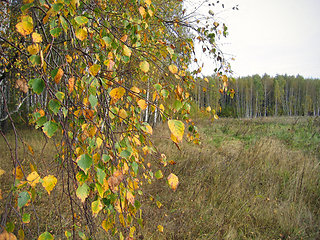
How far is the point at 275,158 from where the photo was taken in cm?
426

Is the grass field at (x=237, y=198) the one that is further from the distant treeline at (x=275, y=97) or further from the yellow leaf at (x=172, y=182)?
the distant treeline at (x=275, y=97)

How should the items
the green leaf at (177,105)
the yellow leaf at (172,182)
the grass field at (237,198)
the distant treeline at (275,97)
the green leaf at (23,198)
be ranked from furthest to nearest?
the distant treeline at (275,97)
the grass field at (237,198)
the green leaf at (177,105)
the yellow leaf at (172,182)
the green leaf at (23,198)

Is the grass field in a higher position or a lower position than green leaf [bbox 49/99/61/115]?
lower

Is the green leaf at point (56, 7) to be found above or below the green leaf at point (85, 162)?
above

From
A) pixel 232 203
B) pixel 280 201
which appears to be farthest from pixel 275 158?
pixel 232 203

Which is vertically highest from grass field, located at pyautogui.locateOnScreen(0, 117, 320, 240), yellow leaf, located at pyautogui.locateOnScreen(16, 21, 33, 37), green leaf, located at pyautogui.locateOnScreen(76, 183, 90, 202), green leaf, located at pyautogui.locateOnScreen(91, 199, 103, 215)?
yellow leaf, located at pyautogui.locateOnScreen(16, 21, 33, 37)

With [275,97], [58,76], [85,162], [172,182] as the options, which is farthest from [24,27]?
[275,97]

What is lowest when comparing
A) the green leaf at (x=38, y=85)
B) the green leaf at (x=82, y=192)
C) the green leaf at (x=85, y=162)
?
the green leaf at (x=82, y=192)

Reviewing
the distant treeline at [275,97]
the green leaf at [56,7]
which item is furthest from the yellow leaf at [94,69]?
the distant treeline at [275,97]

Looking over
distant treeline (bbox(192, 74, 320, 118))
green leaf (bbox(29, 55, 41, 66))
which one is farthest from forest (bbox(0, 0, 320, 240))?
distant treeline (bbox(192, 74, 320, 118))

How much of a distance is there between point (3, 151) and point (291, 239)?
713cm

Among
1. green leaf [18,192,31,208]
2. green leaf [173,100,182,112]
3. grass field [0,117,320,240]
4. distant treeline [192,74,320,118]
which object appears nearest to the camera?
green leaf [18,192,31,208]

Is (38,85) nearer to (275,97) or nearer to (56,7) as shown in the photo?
(56,7)

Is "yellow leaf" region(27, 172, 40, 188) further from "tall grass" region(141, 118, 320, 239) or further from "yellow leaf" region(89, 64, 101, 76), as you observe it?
"tall grass" region(141, 118, 320, 239)
